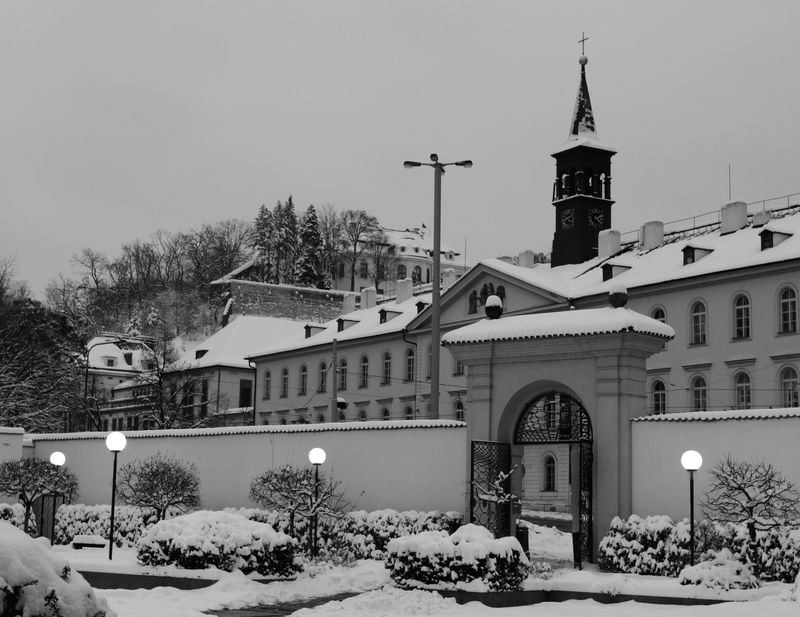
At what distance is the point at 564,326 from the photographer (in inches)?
811

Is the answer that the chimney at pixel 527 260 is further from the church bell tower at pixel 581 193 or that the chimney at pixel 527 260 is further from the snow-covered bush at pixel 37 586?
the snow-covered bush at pixel 37 586

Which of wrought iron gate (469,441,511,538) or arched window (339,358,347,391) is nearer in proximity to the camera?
wrought iron gate (469,441,511,538)

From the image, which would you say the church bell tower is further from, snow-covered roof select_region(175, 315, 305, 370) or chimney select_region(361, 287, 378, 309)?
snow-covered roof select_region(175, 315, 305, 370)

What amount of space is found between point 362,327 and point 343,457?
39829 mm

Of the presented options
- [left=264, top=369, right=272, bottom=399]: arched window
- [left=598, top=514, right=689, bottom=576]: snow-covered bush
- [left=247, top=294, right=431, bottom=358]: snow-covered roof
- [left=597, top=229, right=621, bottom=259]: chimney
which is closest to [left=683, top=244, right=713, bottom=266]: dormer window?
[left=597, top=229, right=621, bottom=259]: chimney

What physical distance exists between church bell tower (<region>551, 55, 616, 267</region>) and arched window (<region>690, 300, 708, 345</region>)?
10612 mm

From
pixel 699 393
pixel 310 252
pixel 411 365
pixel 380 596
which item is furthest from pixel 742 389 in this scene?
pixel 310 252

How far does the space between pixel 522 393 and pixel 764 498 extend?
16.8 ft

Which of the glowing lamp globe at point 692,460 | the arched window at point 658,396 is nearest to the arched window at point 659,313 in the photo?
the arched window at point 658,396

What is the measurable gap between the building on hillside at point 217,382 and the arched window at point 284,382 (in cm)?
273

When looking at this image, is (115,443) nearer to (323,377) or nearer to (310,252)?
(323,377)

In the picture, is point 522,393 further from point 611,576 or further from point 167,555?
point 167,555

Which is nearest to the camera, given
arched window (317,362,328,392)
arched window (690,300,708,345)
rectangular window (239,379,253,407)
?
arched window (690,300,708,345)

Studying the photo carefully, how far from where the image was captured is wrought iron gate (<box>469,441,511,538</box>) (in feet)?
69.6
